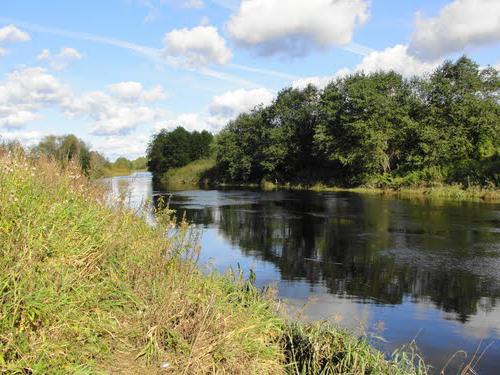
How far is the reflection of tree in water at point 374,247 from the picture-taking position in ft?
36.2

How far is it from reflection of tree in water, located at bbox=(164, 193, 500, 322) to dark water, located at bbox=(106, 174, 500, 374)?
0.03 metres

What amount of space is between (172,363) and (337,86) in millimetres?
44146

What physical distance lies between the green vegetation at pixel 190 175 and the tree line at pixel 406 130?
1897 centimetres

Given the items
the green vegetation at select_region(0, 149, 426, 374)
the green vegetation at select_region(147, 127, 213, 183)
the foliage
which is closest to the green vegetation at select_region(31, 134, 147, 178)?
the foliage

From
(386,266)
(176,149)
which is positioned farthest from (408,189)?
(176,149)

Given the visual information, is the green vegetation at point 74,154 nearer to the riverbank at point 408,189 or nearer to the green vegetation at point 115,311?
the green vegetation at point 115,311

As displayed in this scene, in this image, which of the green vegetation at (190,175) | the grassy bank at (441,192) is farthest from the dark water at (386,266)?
the green vegetation at (190,175)

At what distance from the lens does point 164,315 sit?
5039 millimetres

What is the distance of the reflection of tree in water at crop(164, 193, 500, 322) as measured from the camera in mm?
11031

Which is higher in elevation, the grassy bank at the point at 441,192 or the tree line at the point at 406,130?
the tree line at the point at 406,130

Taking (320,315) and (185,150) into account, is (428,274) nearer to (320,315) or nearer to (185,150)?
(320,315)

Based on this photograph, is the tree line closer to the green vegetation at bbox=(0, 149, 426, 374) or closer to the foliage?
the foliage

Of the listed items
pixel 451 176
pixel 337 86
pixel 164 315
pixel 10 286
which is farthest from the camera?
pixel 337 86

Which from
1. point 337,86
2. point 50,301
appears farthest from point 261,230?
point 337,86
